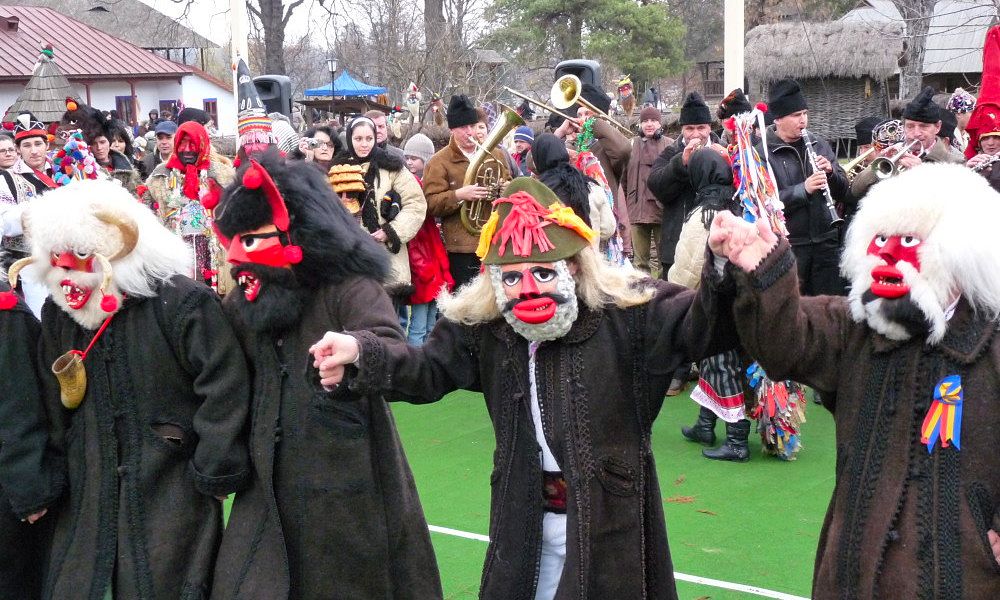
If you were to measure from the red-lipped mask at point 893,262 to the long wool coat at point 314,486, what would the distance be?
1.57 m

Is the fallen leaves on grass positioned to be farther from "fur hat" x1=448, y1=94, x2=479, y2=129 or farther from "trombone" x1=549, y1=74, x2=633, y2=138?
"fur hat" x1=448, y1=94, x2=479, y2=129

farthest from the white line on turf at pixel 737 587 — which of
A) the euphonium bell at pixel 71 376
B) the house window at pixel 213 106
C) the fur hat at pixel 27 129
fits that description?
the house window at pixel 213 106

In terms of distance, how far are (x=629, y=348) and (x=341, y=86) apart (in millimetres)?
25837

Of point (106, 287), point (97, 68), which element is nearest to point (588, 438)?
point (106, 287)

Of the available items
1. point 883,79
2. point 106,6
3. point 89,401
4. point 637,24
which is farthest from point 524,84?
point 106,6

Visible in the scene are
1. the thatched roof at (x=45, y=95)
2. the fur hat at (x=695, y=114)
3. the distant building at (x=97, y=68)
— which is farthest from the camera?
the distant building at (x=97, y=68)

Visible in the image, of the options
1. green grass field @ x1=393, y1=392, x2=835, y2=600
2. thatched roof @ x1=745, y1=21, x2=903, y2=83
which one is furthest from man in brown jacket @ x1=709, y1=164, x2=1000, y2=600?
thatched roof @ x1=745, y1=21, x2=903, y2=83

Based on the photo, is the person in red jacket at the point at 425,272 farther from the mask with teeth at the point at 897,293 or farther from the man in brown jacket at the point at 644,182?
the mask with teeth at the point at 897,293

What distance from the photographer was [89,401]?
151 inches

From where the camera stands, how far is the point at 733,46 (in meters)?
6.66

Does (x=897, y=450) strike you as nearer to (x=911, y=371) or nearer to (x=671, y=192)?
(x=911, y=371)

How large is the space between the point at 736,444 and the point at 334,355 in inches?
150

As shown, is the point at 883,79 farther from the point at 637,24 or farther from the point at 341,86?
the point at 341,86

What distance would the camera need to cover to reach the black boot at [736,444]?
6465 millimetres
